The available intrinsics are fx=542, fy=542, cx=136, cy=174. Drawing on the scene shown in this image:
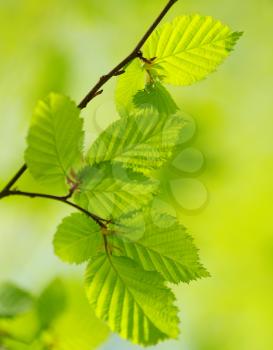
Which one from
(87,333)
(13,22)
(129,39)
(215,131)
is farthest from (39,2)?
(87,333)

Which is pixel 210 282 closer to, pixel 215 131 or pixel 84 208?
pixel 215 131

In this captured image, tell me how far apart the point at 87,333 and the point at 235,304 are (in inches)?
126

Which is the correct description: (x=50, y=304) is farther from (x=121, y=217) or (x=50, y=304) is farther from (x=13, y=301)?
(x=121, y=217)

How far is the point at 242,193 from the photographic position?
13.5ft

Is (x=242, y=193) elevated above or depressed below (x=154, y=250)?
below

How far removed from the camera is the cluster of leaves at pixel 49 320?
89 centimetres

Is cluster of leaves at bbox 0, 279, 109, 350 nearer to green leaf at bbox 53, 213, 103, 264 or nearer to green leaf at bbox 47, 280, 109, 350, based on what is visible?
green leaf at bbox 47, 280, 109, 350

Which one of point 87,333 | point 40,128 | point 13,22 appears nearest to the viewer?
point 40,128

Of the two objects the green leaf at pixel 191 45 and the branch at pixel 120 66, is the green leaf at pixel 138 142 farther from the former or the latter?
the green leaf at pixel 191 45

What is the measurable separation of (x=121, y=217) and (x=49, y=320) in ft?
1.46

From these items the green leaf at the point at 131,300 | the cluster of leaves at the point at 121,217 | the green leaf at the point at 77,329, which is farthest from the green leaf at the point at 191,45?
the green leaf at the point at 77,329

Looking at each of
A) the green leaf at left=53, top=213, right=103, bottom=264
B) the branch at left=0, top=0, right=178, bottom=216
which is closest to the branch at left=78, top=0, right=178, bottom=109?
the branch at left=0, top=0, right=178, bottom=216

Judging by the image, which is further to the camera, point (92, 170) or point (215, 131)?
point (215, 131)

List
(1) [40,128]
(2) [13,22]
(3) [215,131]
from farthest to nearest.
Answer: (2) [13,22]
(3) [215,131]
(1) [40,128]
